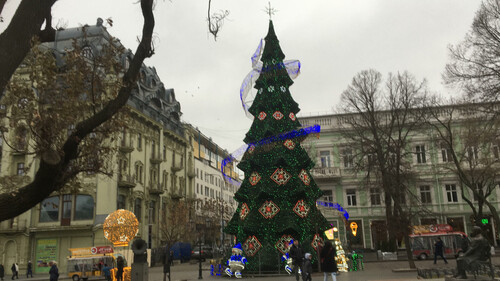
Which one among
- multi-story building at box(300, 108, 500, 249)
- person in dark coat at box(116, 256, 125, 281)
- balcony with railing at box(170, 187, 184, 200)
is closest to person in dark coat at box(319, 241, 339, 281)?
person in dark coat at box(116, 256, 125, 281)

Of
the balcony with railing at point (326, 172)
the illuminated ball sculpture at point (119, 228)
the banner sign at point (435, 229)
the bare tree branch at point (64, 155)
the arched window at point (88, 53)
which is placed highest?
the balcony with railing at point (326, 172)

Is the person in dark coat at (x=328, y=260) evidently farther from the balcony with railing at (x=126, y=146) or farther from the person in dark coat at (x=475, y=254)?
the balcony with railing at (x=126, y=146)

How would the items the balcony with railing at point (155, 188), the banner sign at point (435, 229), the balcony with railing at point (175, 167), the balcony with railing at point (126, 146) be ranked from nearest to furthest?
the banner sign at point (435, 229)
the balcony with railing at point (126, 146)
the balcony with railing at point (155, 188)
the balcony with railing at point (175, 167)

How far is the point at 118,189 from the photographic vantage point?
129 feet

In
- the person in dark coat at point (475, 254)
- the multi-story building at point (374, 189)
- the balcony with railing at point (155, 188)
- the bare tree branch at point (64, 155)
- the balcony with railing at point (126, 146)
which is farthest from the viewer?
the balcony with railing at point (155, 188)

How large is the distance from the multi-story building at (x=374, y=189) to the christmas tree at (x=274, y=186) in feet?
60.6

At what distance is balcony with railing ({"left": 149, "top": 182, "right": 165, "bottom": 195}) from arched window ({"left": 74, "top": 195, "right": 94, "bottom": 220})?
27.8 feet

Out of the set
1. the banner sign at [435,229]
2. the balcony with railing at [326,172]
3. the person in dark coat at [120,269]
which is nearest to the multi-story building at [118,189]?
the person in dark coat at [120,269]

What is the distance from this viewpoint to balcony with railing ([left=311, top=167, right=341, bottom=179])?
134 feet

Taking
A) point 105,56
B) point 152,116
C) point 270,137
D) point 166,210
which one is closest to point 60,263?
point 166,210

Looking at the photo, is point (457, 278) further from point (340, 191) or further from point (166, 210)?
point (166, 210)

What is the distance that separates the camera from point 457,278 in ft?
35.9

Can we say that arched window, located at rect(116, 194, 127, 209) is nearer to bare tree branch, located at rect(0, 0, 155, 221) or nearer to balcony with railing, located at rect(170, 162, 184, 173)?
balcony with railing, located at rect(170, 162, 184, 173)

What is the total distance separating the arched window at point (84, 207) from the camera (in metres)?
37.2
